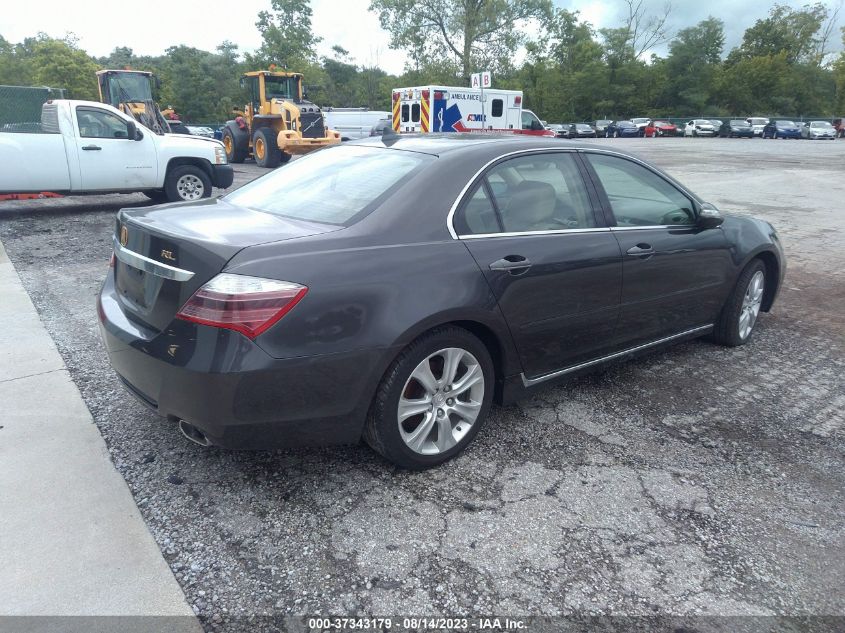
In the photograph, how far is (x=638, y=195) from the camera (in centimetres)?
427

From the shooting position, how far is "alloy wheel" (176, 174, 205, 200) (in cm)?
1138

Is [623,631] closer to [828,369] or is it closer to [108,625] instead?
[108,625]

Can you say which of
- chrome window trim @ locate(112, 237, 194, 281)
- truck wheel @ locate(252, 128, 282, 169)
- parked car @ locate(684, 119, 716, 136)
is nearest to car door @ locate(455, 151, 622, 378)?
chrome window trim @ locate(112, 237, 194, 281)

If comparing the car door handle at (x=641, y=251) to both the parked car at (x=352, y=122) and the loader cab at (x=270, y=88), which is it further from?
the parked car at (x=352, y=122)

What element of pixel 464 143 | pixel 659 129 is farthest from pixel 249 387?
pixel 659 129

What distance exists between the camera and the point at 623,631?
89.0 inches

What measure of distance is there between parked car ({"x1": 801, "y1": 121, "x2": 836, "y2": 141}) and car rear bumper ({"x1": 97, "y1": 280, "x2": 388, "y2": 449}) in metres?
55.2

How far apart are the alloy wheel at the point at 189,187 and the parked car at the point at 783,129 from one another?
49.3m

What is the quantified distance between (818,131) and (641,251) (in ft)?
175

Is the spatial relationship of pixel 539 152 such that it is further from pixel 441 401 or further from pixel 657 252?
pixel 441 401

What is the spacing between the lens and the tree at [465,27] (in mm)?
50344

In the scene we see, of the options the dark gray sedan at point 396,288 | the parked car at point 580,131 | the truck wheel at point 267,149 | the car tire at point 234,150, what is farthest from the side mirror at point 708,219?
the parked car at point 580,131

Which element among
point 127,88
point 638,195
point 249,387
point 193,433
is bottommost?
point 193,433

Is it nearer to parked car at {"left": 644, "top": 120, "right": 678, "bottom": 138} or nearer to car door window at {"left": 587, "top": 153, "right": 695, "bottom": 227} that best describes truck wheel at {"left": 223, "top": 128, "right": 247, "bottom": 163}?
car door window at {"left": 587, "top": 153, "right": 695, "bottom": 227}
